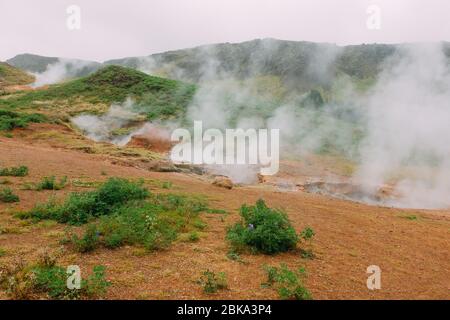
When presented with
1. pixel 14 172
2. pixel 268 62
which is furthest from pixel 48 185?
pixel 268 62

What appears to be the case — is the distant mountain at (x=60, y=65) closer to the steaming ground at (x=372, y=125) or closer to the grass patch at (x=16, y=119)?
the steaming ground at (x=372, y=125)

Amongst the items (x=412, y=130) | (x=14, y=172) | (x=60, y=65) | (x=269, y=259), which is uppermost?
(x=60, y=65)

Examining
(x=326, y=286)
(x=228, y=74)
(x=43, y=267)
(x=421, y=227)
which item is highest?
(x=228, y=74)

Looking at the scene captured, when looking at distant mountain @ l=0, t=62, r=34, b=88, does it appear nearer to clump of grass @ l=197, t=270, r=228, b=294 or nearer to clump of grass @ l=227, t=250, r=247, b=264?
clump of grass @ l=227, t=250, r=247, b=264

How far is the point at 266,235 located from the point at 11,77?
173ft

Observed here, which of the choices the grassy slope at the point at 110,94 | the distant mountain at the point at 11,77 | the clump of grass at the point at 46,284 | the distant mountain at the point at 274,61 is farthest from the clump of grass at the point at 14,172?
the distant mountain at the point at 274,61

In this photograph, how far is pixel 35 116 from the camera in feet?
91.2

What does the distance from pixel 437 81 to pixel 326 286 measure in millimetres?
47463

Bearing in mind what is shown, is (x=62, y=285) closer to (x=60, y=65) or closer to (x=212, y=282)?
(x=212, y=282)

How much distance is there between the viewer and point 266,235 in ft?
22.4

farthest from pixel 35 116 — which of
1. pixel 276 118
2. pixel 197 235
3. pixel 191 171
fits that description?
pixel 197 235

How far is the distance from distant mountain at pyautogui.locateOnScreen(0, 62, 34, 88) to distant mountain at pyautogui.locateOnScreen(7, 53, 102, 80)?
46.3 feet
